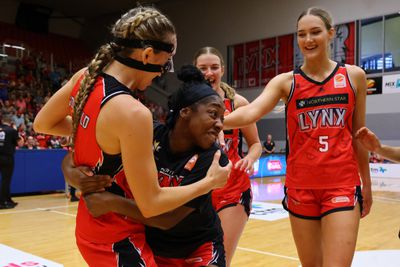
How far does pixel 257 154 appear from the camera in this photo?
3322mm

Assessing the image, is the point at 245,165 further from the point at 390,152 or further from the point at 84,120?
the point at 84,120

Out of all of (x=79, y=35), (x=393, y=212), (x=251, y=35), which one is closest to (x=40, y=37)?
(x=79, y=35)

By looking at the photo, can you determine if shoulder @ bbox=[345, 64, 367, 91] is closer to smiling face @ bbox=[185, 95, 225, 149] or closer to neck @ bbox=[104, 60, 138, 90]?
smiling face @ bbox=[185, 95, 225, 149]

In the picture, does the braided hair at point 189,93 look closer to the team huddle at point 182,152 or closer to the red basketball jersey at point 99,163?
the team huddle at point 182,152

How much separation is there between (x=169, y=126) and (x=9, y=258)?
3.65 metres

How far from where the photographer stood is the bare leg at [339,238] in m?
2.47

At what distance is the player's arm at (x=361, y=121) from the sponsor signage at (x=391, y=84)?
14.4m

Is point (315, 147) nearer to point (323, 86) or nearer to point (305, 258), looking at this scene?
point (323, 86)

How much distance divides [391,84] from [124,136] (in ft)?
52.9

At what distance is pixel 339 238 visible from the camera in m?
2.48

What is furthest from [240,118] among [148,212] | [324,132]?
[148,212]

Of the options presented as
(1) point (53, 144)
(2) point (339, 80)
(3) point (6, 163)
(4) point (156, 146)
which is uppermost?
(2) point (339, 80)

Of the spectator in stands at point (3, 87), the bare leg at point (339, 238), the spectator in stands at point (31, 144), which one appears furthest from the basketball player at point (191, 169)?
the spectator in stands at point (3, 87)

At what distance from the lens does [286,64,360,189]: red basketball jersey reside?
2656 mm
